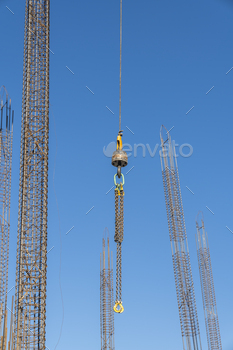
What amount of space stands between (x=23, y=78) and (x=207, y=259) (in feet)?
121

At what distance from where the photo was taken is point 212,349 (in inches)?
2719

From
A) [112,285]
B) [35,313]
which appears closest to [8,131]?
[35,313]

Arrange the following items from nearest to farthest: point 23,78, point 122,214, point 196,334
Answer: point 122,214, point 23,78, point 196,334

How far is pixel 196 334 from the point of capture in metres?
59.1

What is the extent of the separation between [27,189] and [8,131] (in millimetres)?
9441

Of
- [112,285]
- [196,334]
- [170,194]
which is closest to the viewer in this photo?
[196,334]

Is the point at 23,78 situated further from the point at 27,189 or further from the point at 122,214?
the point at 122,214

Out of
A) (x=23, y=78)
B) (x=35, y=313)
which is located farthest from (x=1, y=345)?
(x=23, y=78)

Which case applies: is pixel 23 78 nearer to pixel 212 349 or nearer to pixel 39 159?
pixel 39 159

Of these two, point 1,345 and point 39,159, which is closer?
point 1,345

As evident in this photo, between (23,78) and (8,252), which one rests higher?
(23,78)

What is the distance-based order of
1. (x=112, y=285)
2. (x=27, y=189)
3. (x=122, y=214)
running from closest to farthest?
(x=122, y=214)
(x=27, y=189)
(x=112, y=285)

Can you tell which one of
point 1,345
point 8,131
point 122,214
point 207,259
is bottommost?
point 1,345

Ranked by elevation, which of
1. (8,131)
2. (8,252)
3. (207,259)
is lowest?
(8,252)
